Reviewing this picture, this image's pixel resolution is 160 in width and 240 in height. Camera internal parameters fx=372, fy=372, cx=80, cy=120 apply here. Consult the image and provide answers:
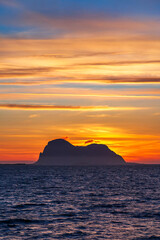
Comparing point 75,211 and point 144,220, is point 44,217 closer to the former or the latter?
point 75,211

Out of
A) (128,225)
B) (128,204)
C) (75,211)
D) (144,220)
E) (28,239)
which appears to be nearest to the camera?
(28,239)

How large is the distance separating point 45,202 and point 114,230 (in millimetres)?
22335

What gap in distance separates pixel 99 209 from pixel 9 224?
14.1 meters

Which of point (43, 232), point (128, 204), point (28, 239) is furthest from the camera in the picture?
point (128, 204)

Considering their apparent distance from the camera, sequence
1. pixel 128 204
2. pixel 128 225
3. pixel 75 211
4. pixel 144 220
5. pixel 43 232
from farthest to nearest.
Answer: pixel 128 204 < pixel 75 211 < pixel 144 220 < pixel 128 225 < pixel 43 232

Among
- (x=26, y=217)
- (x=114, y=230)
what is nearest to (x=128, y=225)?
(x=114, y=230)

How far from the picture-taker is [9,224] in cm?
3869

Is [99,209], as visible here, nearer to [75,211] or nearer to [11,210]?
[75,211]

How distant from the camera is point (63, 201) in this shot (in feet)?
188

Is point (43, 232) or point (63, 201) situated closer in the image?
point (43, 232)

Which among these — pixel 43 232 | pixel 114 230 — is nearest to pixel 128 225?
pixel 114 230

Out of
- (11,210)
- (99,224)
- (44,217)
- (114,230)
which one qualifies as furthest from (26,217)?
(114,230)

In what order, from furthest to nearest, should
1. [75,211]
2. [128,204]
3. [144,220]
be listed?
[128,204] < [75,211] < [144,220]

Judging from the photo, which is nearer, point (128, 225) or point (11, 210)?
point (128, 225)
